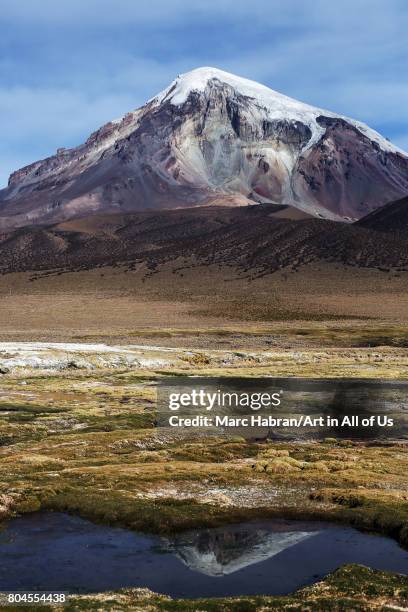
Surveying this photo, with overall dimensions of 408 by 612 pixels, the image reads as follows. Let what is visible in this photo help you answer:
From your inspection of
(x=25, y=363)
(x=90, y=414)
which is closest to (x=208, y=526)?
(x=90, y=414)

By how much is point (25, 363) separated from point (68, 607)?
2533 inches

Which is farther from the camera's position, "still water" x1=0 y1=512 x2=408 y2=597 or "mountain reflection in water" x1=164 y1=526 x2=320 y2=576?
"mountain reflection in water" x1=164 y1=526 x2=320 y2=576

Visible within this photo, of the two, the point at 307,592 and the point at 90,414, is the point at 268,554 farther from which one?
the point at 90,414

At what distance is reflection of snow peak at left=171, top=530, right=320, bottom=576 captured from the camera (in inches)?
942

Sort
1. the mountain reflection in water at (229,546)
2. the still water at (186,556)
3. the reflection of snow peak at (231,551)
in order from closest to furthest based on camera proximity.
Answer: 1. the still water at (186,556)
2. the reflection of snow peak at (231,551)
3. the mountain reflection in water at (229,546)

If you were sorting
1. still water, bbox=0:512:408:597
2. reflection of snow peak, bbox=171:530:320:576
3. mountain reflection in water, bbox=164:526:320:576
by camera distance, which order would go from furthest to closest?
mountain reflection in water, bbox=164:526:320:576 < reflection of snow peak, bbox=171:530:320:576 < still water, bbox=0:512:408:597

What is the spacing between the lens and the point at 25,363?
81688 millimetres

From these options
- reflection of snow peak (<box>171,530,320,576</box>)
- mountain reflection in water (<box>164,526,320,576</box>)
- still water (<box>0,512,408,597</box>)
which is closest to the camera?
still water (<box>0,512,408,597</box>)

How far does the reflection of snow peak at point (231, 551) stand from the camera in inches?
942

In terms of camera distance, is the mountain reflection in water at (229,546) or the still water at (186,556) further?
the mountain reflection in water at (229,546)

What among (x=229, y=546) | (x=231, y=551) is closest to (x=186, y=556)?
(x=231, y=551)

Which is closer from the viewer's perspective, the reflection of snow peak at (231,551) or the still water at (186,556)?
the still water at (186,556)

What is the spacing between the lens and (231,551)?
25.5 metres

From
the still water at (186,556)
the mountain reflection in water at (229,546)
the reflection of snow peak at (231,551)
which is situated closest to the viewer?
the still water at (186,556)
